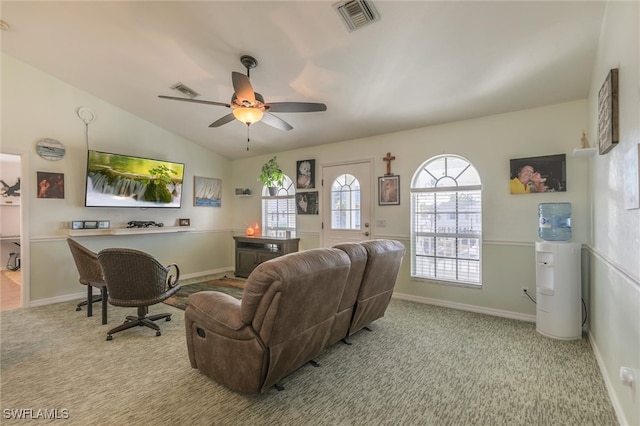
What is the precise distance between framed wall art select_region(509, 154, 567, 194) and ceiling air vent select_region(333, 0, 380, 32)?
2503 millimetres

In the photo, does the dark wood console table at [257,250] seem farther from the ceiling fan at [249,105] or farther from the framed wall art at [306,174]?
the ceiling fan at [249,105]

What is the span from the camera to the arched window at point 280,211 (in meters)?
5.95

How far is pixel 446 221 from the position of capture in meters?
4.19

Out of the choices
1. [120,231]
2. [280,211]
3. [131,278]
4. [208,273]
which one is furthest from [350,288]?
[208,273]

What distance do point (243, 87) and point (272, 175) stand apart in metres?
3.07

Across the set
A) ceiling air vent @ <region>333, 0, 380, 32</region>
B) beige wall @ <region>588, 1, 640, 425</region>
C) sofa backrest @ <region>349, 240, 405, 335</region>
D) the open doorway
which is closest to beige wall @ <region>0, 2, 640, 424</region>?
beige wall @ <region>588, 1, 640, 425</region>

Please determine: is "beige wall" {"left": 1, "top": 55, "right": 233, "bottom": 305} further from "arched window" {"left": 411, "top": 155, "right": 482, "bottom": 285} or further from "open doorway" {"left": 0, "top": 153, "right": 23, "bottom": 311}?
"arched window" {"left": 411, "top": 155, "right": 482, "bottom": 285}

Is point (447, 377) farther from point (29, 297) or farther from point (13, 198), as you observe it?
point (13, 198)

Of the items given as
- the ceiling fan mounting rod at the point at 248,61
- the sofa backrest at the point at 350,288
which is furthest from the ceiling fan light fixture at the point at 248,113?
the sofa backrest at the point at 350,288

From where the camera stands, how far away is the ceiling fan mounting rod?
10.2 feet

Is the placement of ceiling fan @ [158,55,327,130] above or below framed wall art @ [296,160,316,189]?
above

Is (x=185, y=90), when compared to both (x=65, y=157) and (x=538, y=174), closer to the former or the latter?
(x=65, y=157)

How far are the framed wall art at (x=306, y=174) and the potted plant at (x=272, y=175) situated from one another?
35 cm

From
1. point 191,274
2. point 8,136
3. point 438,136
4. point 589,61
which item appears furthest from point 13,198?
point 589,61
